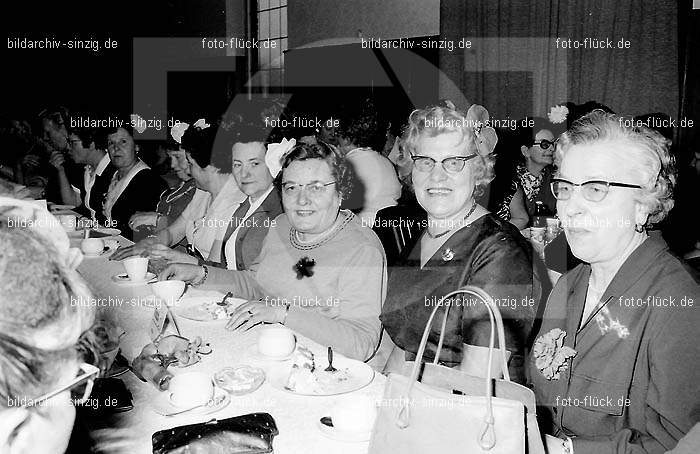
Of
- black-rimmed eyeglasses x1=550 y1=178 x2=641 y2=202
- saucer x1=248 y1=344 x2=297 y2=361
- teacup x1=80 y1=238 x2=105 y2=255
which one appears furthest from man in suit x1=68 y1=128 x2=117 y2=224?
black-rimmed eyeglasses x1=550 y1=178 x2=641 y2=202

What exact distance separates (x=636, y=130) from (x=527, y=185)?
11.8ft

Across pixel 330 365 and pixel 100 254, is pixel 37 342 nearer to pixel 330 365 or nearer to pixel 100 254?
pixel 330 365

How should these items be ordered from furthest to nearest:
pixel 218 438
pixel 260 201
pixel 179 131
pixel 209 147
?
pixel 179 131, pixel 209 147, pixel 260 201, pixel 218 438

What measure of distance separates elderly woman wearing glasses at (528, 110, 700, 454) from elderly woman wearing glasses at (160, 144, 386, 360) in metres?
0.73

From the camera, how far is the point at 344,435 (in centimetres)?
138

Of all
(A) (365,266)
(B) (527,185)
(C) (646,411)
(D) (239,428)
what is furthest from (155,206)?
(C) (646,411)

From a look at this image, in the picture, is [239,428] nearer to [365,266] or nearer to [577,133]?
[365,266]

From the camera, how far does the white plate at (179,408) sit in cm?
152

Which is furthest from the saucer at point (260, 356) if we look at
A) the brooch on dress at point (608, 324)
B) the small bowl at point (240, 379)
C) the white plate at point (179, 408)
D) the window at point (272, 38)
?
the window at point (272, 38)

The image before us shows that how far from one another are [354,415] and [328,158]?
136 cm

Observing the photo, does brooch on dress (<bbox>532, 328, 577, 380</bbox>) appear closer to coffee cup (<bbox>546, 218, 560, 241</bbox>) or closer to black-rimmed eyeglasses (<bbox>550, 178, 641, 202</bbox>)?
black-rimmed eyeglasses (<bbox>550, 178, 641, 202</bbox>)

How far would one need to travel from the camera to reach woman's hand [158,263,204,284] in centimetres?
274

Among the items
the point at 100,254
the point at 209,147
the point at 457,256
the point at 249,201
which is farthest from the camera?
the point at 209,147

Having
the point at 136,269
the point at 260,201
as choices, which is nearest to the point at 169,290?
the point at 136,269
